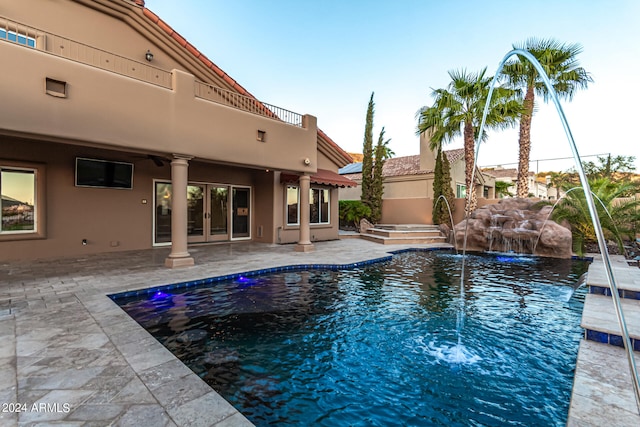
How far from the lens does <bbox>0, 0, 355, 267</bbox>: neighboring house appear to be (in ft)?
21.8

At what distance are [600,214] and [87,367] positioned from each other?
16142 mm

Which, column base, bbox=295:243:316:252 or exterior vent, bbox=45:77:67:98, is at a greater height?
exterior vent, bbox=45:77:67:98

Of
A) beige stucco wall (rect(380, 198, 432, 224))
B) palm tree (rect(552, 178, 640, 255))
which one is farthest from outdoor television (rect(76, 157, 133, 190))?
palm tree (rect(552, 178, 640, 255))

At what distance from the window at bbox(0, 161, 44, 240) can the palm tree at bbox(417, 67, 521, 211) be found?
17.3 meters

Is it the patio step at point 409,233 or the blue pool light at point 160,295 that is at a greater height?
the patio step at point 409,233

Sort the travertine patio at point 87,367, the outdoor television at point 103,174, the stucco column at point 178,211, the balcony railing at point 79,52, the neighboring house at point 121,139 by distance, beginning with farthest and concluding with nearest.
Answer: the outdoor television at point 103,174, the stucco column at point 178,211, the balcony railing at point 79,52, the neighboring house at point 121,139, the travertine patio at point 87,367

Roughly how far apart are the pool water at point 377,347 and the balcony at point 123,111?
4.35 meters

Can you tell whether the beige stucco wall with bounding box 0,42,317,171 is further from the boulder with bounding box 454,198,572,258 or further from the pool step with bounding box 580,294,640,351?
the boulder with bounding box 454,198,572,258

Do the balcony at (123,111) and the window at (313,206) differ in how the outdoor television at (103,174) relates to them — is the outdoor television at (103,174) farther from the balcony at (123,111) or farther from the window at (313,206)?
the window at (313,206)

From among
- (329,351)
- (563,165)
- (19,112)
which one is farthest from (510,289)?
(563,165)

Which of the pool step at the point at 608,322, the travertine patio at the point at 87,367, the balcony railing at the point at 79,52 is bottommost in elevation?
the travertine patio at the point at 87,367

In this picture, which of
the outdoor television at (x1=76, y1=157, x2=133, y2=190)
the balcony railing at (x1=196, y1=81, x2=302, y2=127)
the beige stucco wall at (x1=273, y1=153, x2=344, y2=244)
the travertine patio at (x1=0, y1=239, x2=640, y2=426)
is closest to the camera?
the travertine patio at (x1=0, y1=239, x2=640, y2=426)

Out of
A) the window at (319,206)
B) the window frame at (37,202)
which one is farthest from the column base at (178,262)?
the window at (319,206)

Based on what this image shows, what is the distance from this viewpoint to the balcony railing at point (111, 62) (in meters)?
8.16
